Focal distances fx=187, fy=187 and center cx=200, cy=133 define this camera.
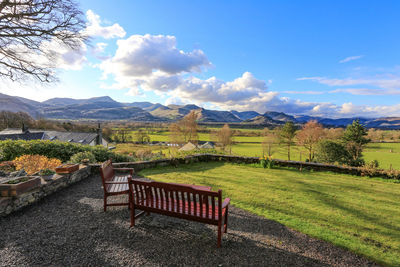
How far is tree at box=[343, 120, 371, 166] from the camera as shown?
83.4 feet

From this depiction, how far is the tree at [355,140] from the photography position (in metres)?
25.4

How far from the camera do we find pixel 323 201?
5520 mm

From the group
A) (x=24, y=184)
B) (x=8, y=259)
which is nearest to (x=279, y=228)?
(x=8, y=259)

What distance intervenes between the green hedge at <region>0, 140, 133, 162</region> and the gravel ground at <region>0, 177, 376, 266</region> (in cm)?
513

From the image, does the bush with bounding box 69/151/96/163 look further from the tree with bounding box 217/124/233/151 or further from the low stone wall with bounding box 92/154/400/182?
the tree with bounding box 217/124/233/151

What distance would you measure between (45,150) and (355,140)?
112 feet

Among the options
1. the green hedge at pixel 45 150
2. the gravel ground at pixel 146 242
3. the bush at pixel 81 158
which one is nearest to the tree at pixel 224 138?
the green hedge at pixel 45 150

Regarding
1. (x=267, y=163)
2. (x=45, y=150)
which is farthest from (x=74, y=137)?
(x=267, y=163)

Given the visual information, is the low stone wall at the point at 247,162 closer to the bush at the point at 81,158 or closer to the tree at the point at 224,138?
the bush at the point at 81,158

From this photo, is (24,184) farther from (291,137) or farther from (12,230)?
(291,137)

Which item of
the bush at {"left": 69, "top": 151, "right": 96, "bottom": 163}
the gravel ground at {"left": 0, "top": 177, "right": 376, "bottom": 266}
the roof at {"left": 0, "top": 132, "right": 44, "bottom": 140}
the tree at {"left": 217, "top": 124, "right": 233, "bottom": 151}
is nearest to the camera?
the gravel ground at {"left": 0, "top": 177, "right": 376, "bottom": 266}

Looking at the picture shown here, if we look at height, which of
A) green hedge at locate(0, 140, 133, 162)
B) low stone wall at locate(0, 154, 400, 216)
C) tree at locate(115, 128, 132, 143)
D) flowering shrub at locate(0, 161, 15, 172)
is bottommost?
tree at locate(115, 128, 132, 143)

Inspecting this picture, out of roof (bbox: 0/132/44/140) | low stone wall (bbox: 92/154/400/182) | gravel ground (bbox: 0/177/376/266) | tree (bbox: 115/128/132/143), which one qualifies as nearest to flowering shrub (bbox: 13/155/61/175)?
low stone wall (bbox: 92/154/400/182)

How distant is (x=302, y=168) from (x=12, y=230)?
10.8 meters
